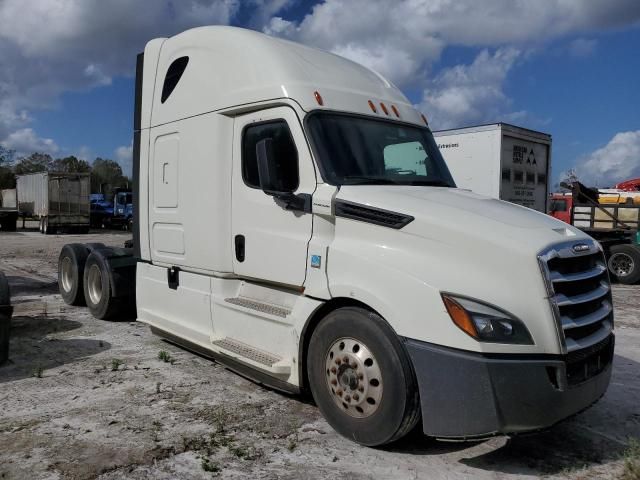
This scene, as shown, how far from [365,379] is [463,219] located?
127cm

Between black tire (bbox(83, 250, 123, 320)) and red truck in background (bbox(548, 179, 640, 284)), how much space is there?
1145 centimetres

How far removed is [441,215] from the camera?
12.8ft

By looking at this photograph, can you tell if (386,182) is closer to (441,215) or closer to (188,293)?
(441,215)

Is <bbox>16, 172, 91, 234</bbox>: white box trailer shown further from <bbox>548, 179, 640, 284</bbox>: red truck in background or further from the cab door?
the cab door

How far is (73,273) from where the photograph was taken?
906 centimetres

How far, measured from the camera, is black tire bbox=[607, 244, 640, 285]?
1373 cm

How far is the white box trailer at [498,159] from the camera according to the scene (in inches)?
509

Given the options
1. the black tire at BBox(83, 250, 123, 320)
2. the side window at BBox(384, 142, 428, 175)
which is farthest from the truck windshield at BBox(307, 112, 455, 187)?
the black tire at BBox(83, 250, 123, 320)

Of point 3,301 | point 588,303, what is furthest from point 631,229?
point 3,301

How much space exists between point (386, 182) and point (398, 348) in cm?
144

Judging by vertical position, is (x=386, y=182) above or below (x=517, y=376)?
above

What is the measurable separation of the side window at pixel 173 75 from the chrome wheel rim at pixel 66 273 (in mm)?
4124

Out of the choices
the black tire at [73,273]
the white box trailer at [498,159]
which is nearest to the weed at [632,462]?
the black tire at [73,273]

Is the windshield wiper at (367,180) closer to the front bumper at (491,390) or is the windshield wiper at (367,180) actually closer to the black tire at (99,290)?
the front bumper at (491,390)
